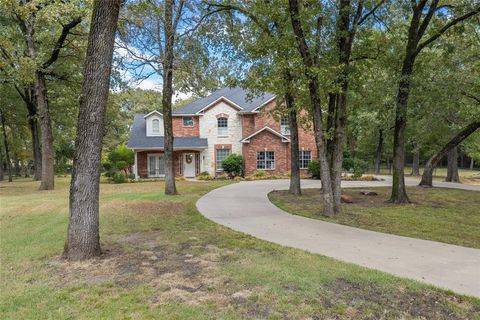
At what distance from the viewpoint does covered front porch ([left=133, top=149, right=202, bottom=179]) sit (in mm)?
28266

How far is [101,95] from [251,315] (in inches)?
162

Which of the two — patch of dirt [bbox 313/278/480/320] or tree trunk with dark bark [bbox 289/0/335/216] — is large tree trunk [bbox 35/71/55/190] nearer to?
tree trunk with dark bark [bbox 289/0/335/216]

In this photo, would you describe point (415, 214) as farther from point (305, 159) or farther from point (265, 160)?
point (305, 159)

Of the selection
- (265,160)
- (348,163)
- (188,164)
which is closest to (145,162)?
(188,164)

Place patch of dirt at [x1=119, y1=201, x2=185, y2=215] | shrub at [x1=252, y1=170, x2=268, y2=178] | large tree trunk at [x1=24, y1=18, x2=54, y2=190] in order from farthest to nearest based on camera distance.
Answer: shrub at [x1=252, y1=170, x2=268, y2=178]
large tree trunk at [x1=24, y1=18, x2=54, y2=190]
patch of dirt at [x1=119, y1=201, x2=185, y2=215]

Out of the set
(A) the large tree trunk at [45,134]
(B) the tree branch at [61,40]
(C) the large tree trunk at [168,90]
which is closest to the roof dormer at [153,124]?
(B) the tree branch at [61,40]

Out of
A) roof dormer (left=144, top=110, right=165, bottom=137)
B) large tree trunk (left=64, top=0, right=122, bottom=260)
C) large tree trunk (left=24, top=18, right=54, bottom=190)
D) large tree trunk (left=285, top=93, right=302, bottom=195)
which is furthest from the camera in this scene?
roof dormer (left=144, top=110, right=165, bottom=137)

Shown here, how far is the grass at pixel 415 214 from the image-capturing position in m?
8.03

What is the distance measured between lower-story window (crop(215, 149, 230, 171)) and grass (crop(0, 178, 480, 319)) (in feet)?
69.1

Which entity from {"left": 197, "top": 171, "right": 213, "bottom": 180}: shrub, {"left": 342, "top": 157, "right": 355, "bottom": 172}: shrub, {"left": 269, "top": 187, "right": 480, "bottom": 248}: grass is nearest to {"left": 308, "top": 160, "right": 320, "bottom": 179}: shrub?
{"left": 342, "top": 157, "right": 355, "bottom": 172}: shrub

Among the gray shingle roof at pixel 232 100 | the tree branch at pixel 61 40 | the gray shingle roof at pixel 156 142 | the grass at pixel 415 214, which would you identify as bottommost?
the grass at pixel 415 214

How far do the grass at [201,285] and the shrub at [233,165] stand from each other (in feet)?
62.0

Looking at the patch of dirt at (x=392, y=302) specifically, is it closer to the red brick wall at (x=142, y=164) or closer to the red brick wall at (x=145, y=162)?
the red brick wall at (x=145, y=162)

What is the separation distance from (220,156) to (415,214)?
19.0 meters
